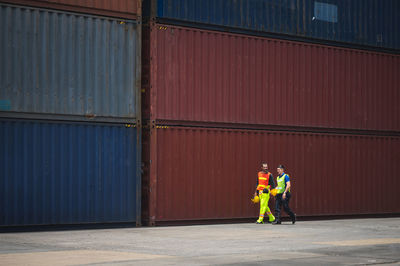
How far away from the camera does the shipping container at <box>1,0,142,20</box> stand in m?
18.3

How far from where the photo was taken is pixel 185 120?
807 inches

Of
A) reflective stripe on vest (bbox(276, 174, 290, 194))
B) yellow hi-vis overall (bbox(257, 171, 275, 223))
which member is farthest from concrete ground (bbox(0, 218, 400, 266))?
reflective stripe on vest (bbox(276, 174, 290, 194))

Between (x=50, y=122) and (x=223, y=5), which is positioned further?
(x=223, y=5)

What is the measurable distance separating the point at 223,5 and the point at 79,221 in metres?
7.77

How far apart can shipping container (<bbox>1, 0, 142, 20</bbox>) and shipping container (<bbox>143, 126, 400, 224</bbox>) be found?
3341mm

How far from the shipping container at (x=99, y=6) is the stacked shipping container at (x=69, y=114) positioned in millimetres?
28

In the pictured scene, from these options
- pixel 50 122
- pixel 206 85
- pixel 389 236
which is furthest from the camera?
pixel 206 85

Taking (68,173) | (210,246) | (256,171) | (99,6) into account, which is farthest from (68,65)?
(210,246)

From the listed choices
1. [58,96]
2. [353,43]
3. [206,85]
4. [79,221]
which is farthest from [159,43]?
[353,43]

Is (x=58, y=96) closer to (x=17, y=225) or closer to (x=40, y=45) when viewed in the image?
(x=40, y=45)

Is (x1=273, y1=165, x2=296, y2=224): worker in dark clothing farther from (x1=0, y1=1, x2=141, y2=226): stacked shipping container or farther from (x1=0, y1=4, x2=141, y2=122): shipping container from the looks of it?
(x1=0, y1=4, x2=141, y2=122): shipping container

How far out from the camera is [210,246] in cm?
1398

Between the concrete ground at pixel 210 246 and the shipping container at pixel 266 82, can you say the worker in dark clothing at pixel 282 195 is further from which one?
the shipping container at pixel 266 82

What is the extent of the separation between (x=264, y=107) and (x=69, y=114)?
656cm
